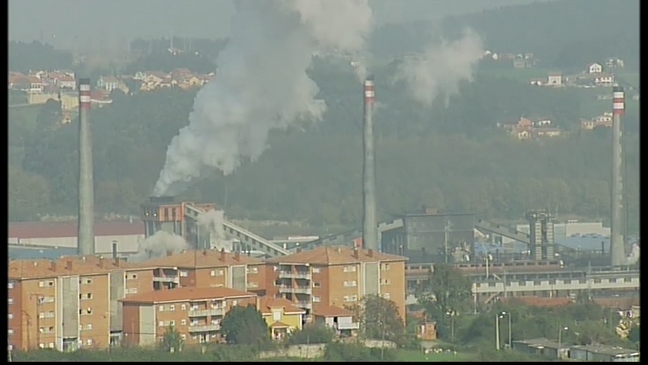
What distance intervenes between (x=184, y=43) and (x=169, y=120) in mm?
865

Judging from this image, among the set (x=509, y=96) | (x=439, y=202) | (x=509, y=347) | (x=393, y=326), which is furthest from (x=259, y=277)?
(x=509, y=96)

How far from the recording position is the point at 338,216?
64.0 feet

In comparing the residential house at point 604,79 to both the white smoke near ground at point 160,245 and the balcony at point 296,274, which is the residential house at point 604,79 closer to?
the white smoke near ground at point 160,245

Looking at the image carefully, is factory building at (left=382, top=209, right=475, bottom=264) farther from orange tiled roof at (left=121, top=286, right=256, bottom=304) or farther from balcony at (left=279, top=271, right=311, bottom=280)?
orange tiled roof at (left=121, top=286, right=256, bottom=304)

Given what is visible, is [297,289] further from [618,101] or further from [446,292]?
[618,101]

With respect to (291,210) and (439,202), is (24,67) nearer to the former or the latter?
(291,210)

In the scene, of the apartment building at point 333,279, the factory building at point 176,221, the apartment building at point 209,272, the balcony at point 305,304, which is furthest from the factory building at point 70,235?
the balcony at point 305,304

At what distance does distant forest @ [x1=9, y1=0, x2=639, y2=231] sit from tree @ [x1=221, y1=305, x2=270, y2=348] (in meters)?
6.95

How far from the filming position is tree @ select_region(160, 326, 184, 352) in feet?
35.0

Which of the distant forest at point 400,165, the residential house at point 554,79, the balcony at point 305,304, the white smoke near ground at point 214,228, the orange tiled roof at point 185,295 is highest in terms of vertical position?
the residential house at point 554,79

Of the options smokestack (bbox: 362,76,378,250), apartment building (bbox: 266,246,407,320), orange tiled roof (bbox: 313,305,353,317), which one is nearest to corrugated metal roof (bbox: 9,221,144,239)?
smokestack (bbox: 362,76,378,250)

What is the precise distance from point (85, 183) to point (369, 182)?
2370 mm

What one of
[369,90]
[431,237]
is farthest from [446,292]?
[369,90]

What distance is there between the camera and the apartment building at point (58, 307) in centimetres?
1141
